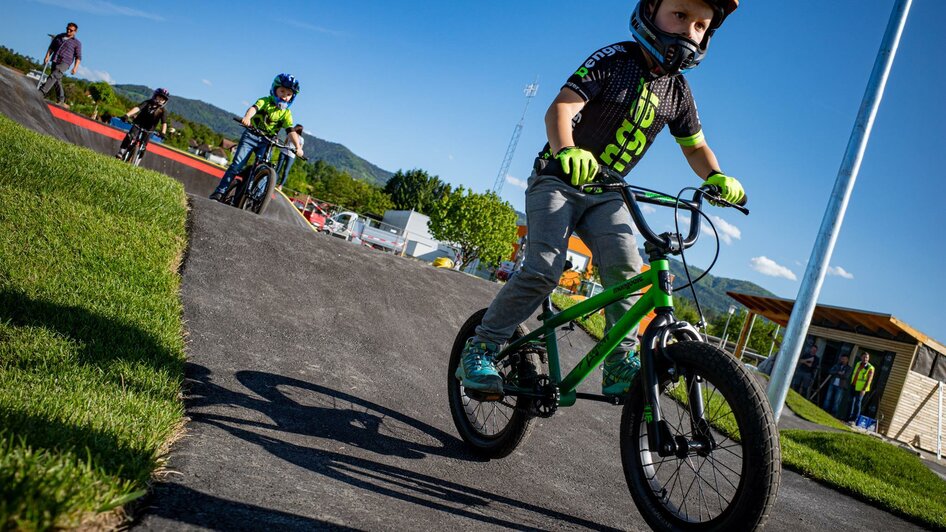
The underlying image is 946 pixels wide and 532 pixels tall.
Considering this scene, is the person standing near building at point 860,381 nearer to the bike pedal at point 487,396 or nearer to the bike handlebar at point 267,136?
the bike handlebar at point 267,136

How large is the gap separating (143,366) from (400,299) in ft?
11.6

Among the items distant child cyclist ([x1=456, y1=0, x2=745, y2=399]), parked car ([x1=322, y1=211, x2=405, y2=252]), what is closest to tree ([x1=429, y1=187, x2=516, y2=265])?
parked car ([x1=322, y1=211, x2=405, y2=252])

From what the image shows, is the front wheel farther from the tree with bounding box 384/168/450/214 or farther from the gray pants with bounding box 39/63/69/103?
the tree with bounding box 384/168/450/214

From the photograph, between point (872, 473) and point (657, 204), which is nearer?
point (657, 204)

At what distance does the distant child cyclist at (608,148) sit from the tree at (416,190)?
13216 cm

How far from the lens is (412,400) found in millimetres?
4191

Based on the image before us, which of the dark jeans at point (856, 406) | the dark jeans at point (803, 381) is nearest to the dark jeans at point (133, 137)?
the dark jeans at point (856, 406)

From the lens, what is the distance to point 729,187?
125 inches

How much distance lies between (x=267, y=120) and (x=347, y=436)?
715 cm

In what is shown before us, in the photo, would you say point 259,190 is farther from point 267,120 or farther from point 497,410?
point 497,410

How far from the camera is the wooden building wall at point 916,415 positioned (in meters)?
20.3

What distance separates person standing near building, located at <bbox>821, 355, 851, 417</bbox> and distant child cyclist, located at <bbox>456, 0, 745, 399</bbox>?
864 inches

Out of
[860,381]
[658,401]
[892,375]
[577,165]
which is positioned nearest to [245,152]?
[577,165]

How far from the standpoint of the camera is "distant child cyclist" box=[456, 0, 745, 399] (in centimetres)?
308
